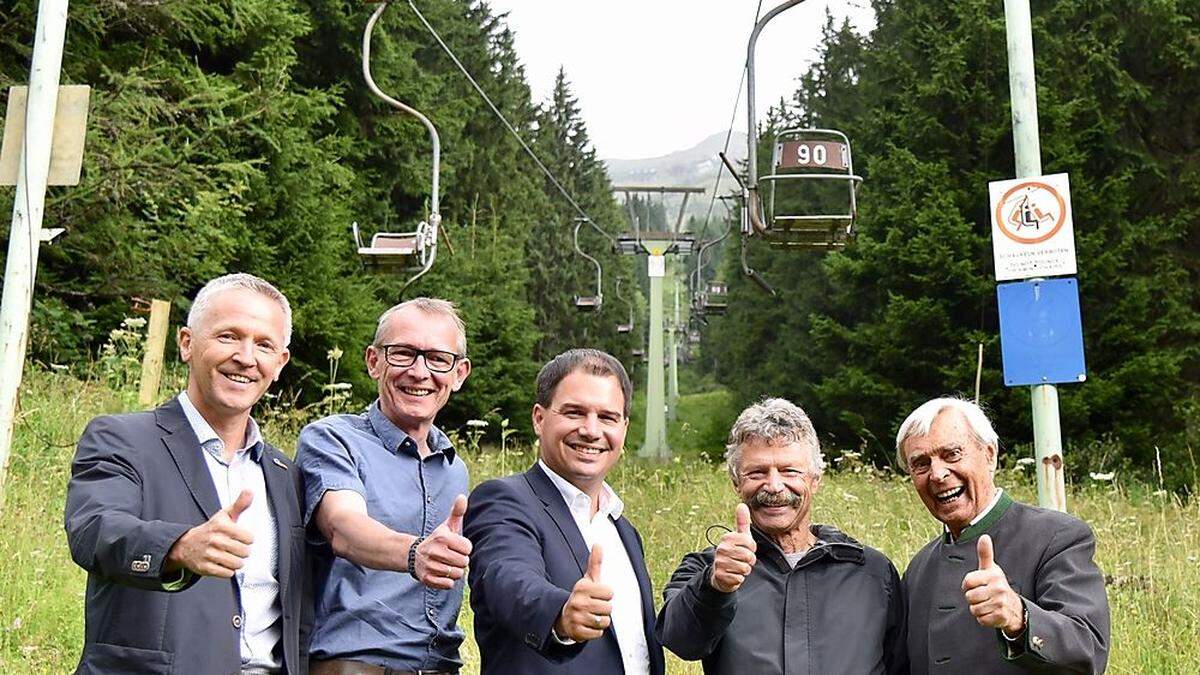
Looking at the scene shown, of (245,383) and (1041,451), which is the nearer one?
(245,383)

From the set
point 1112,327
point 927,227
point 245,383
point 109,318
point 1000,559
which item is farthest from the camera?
point 927,227

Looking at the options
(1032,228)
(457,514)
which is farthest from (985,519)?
(1032,228)

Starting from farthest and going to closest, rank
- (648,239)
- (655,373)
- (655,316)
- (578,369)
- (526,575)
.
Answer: (655,316) → (648,239) → (655,373) → (578,369) → (526,575)

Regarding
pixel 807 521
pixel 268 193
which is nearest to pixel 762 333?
pixel 268 193

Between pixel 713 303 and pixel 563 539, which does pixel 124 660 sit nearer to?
pixel 563 539

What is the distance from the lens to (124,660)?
247cm

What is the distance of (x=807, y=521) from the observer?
312 centimetres

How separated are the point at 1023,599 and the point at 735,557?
63 centimetres

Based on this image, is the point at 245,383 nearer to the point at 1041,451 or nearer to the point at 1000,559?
the point at 1000,559

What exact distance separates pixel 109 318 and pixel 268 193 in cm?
337

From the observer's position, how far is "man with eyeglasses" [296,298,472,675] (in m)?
2.91

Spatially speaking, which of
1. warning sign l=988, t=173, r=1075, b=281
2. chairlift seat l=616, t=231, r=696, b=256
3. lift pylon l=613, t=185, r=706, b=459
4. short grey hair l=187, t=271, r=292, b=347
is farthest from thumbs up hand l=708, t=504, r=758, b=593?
chairlift seat l=616, t=231, r=696, b=256

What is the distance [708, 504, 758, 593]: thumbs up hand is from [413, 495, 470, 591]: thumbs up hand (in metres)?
0.54

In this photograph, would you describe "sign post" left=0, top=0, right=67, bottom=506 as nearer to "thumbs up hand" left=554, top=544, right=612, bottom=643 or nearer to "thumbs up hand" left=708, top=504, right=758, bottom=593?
"thumbs up hand" left=554, top=544, right=612, bottom=643
